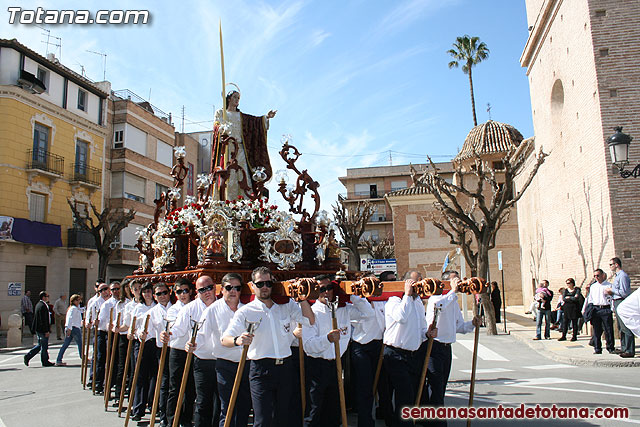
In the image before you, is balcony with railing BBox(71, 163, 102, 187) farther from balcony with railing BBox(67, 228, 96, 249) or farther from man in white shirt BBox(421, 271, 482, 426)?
man in white shirt BBox(421, 271, 482, 426)

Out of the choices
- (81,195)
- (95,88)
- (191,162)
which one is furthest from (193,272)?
(191,162)

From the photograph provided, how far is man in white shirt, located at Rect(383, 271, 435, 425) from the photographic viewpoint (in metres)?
6.16

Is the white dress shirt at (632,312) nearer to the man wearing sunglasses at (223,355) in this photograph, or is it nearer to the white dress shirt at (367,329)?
the white dress shirt at (367,329)

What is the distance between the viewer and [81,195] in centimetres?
2808

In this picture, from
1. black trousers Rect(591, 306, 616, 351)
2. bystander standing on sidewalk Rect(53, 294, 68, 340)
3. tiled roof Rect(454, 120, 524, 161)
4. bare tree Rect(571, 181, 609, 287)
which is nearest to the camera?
black trousers Rect(591, 306, 616, 351)

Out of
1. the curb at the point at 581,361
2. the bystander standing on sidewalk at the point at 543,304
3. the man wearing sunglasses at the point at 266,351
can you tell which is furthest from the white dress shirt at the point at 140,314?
the bystander standing on sidewalk at the point at 543,304

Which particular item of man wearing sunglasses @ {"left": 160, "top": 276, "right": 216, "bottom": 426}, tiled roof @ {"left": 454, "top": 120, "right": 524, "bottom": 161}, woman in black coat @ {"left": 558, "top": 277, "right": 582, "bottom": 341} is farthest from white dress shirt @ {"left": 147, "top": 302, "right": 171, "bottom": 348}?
tiled roof @ {"left": 454, "top": 120, "right": 524, "bottom": 161}

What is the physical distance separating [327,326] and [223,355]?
128 centimetres

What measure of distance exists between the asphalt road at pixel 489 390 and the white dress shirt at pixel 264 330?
2.72 meters

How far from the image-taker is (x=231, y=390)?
17.9 feet

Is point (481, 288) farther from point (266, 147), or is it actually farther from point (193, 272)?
point (266, 147)

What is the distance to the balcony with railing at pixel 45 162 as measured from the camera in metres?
25.0

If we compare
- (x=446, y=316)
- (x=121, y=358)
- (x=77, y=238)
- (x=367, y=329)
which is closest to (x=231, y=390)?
(x=367, y=329)

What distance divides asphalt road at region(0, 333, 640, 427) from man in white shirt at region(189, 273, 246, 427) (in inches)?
92.6
